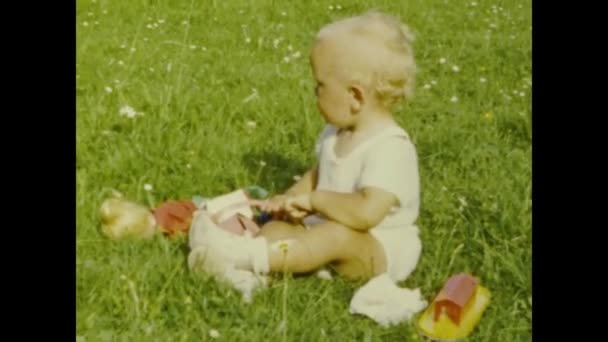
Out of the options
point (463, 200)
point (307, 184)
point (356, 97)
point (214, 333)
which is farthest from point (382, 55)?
point (214, 333)

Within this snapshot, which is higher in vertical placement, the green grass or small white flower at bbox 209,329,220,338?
small white flower at bbox 209,329,220,338

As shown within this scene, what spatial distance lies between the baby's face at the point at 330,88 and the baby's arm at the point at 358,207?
291mm

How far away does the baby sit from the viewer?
3.19 m

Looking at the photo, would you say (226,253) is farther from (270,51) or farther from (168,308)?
(270,51)

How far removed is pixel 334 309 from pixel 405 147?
623 mm

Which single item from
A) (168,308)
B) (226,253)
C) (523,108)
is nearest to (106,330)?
(168,308)

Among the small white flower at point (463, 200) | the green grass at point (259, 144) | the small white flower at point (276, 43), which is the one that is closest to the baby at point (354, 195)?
the green grass at point (259, 144)

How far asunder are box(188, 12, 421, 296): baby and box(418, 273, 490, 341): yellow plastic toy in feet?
0.89

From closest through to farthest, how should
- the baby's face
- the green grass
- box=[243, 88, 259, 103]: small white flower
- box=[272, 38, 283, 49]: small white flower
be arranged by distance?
the green grass → the baby's face → box=[243, 88, 259, 103]: small white flower → box=[272, 38, 283, 49]: small white flower

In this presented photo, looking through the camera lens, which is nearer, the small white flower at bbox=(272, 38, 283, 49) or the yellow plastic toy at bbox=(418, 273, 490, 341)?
the yellow plastic toy at bbox=(418, 273, 490, 341)

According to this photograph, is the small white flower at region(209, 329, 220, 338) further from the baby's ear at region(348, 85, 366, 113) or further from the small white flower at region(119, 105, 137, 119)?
the small white flower at region(119, 105, 137, 119)

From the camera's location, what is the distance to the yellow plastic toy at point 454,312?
3.00m

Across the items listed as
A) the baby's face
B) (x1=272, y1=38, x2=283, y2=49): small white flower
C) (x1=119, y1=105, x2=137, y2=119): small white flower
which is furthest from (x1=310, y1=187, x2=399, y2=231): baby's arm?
(x1=272, y1=38, x2=283, y2=49): small white flower
